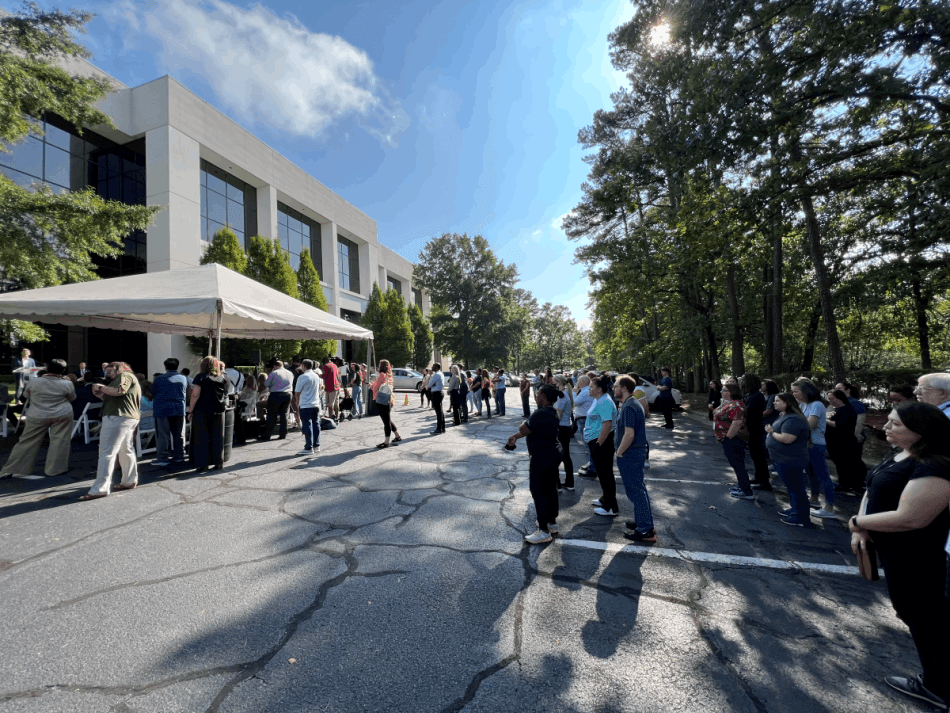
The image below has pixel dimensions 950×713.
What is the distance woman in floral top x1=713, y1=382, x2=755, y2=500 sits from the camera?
17.7 feet

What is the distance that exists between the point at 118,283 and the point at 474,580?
9.01 m

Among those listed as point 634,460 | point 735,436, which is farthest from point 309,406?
point 735,436

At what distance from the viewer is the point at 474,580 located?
3199 mm

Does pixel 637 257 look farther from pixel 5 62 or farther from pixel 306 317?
pixel 5 62

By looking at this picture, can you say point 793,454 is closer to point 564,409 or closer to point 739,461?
point 739,461

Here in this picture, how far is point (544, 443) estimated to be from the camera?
13.3ft

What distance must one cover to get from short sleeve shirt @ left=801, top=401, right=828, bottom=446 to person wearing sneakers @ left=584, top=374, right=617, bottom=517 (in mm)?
2504

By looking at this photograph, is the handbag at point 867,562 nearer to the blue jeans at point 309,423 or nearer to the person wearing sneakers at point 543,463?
the person wearing sneakers at point 543,463

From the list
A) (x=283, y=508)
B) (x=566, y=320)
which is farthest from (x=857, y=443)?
(x=566, y=320)

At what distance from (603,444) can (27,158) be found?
2645 cm

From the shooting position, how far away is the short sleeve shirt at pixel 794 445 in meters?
4.49

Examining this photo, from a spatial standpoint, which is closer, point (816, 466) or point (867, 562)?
point (867, 562)

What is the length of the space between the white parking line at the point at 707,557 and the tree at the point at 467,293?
39287 mm

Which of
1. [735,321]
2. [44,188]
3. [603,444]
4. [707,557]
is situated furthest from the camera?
[735,321]
